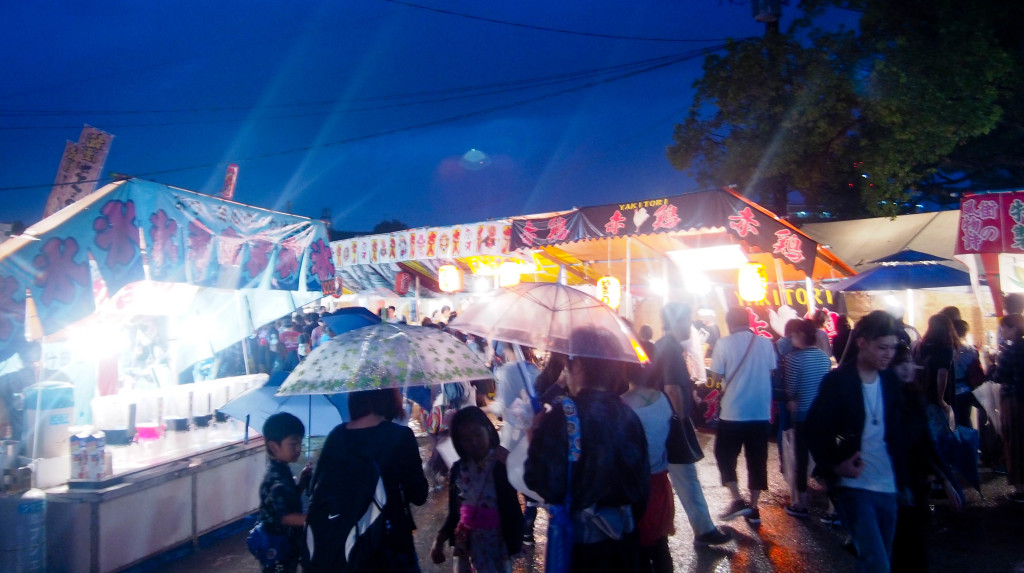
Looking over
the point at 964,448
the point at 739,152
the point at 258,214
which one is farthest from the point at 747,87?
the point at 258,214

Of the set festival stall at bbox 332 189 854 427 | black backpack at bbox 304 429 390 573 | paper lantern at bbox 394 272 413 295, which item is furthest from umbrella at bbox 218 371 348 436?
paper lantern at bbox 394 272 413 295

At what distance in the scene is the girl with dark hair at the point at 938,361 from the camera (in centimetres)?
633

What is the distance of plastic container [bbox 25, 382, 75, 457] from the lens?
475cm

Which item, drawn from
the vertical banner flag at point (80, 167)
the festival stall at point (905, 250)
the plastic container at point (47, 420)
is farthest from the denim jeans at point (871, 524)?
the vertical banner flag at point (80, 167)

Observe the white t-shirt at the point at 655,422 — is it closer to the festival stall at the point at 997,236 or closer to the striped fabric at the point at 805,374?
the striped fabric at the point at 805,374

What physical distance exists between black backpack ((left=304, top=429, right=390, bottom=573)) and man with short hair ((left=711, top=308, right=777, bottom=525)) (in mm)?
4207

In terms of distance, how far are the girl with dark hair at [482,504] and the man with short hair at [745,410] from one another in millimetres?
3367

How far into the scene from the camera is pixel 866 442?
336cm

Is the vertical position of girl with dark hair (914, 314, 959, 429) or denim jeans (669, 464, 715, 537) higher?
girl with dark hair (914, 314, 959, 429)

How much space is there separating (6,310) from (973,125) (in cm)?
1486

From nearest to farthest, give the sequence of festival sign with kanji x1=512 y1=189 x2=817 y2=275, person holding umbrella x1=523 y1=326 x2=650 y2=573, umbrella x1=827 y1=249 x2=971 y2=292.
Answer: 1. person holding umbrella x1=523 y1=326 x2=650 y2=573
2. umbrella x1=827 y1=249 x2=971 y2=292
3. festival sign with kanji x1=512 y1=189 x2=817 y2=275

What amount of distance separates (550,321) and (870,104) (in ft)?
38.0

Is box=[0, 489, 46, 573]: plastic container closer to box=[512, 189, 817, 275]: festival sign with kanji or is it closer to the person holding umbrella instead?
the person holding umbrella

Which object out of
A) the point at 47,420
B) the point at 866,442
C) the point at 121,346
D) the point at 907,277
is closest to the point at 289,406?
the point at 47,420
